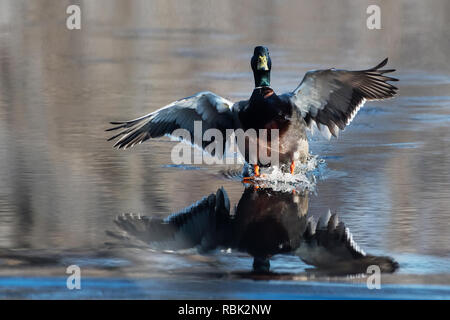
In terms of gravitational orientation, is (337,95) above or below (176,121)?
above

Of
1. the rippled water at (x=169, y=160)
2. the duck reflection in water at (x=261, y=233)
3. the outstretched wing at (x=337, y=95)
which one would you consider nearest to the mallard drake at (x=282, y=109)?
the outstretched wing at (x=337, y=95)

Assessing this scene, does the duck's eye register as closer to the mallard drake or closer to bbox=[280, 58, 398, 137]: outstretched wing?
the mallard drake

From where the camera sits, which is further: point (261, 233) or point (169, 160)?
point (169, 160)

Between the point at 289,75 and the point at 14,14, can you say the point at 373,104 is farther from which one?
the point at 14,14

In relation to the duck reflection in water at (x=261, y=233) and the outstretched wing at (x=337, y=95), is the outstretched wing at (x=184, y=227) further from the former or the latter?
the outstretched wing at (x=337, y=95)

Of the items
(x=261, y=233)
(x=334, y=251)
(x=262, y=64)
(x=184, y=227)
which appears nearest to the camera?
(x=334, y=251)

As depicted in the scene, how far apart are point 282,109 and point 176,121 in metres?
1.11

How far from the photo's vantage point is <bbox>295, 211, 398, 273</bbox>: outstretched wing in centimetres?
553

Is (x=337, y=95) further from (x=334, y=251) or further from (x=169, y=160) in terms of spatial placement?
(x=334, y=251)

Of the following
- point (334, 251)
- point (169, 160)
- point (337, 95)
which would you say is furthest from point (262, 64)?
point (334, 251)

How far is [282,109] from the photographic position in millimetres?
7922

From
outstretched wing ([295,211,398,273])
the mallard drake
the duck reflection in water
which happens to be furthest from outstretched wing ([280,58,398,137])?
outstretched wing ([295,211,398,273])

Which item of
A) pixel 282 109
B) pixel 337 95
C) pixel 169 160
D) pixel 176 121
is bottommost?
pixel 169 160

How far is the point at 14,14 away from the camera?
62.7 ft
